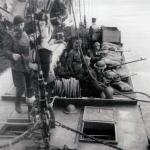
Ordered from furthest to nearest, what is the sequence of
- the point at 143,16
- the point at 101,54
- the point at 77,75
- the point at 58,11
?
the point at 143,16 → the point at 58,11 → the point at 101,54 → the point at 77,75

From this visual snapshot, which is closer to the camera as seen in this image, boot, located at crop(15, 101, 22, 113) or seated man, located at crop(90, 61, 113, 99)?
boot, located at crop(15, 101, 22, 113)

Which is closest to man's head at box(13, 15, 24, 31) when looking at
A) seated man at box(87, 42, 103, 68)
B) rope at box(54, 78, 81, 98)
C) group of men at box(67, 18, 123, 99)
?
rope at box(54, 78, 81, 98)

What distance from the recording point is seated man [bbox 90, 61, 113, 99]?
8602mm

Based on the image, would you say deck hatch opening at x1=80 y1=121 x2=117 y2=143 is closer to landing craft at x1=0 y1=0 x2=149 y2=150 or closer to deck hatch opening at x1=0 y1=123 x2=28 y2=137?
landing craft at x1=0 y1=0 x2=149 y2=150

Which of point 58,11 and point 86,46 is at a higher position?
point 58,11

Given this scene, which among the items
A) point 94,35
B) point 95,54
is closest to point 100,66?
point 95,54

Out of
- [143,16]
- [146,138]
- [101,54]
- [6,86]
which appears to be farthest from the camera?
[143,16]

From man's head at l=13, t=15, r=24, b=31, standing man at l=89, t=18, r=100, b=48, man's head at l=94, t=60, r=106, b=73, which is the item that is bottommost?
man's head at l=94, t=60, r=106, b=73

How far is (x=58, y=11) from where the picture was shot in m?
15.0

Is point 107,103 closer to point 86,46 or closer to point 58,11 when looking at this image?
point 86,46

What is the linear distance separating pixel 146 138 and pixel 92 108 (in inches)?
73.1

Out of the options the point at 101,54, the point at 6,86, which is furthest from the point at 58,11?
the point at 6,86

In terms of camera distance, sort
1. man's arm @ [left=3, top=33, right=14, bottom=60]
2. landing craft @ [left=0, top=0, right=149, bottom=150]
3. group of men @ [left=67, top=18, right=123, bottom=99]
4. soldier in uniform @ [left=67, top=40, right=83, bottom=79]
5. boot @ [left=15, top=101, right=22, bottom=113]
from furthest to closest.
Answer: soldier in uniform @ [left=67, top=40, right=83, bottom=79]
group of men @ [left=67, top=18, right=123, bottom=99]
boot @ [left=15, top=101, right=22, bottom=113]
man's arm @ [left=3, top=33, right=14, bottom=60]
landing craft @ [left=0, top=0, right=149, bottom=150]

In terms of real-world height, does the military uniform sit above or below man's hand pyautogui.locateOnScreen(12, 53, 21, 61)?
below
